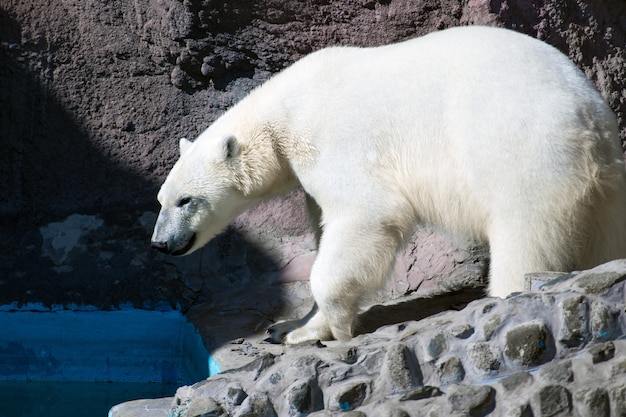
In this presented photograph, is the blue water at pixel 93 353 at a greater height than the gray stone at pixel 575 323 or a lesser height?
lesser

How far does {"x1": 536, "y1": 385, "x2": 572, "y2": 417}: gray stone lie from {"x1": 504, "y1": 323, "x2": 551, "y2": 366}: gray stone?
115 mm

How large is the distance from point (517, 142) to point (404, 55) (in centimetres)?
68

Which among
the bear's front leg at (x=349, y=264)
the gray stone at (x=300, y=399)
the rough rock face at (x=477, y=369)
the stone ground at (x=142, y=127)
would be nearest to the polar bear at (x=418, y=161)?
the bear's front leg at (x=349, y=264)

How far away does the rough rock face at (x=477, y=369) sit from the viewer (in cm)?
228

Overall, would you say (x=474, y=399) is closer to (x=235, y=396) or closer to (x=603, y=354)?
(x=603, y=354)

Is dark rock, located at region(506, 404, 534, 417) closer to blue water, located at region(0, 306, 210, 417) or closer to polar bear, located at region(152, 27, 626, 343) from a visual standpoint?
polar bear, located at region(152, 27, 626, 343)

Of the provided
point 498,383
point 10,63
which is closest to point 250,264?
point 10,63

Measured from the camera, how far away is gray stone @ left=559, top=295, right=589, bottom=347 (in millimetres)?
2361

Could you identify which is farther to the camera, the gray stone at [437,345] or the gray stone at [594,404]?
the gray stone at [437,345]

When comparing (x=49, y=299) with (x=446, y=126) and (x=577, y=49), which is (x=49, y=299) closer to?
(x=446, y=126)

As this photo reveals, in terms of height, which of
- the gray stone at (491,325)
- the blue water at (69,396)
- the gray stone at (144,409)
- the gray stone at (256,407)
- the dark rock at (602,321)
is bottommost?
the blue water at (69,396)

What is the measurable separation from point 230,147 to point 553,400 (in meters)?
2.02

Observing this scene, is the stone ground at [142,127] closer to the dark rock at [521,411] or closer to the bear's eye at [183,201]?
the bear's eye at [183,201]

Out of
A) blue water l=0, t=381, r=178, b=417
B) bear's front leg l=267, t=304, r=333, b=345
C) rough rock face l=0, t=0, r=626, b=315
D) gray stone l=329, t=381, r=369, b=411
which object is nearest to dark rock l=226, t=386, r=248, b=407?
gray stone l=329, t=381, r=369, b=411
